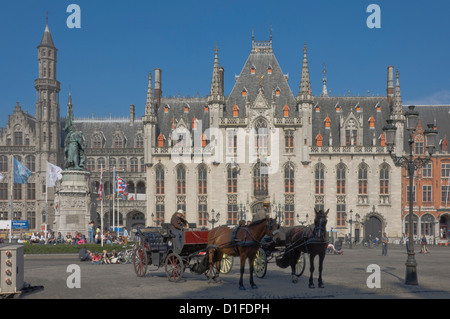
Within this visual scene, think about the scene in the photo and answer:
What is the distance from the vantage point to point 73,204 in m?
40.0

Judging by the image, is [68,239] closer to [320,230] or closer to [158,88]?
[320,230]

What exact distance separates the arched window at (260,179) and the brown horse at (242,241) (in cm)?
4373

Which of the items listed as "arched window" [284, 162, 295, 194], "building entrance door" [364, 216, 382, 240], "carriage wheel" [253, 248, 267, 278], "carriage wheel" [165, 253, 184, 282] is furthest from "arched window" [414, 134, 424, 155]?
"carriage wheel" [165, 253, 184, 282]

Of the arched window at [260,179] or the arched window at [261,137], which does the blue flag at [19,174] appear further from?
the arched window at [261,137]

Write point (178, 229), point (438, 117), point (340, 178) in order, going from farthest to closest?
point (438, 117)
point (340, 178)
point (178, 229)

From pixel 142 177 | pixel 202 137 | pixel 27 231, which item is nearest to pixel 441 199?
pixel 202 137

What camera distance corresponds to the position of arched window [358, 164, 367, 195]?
61.7 metres

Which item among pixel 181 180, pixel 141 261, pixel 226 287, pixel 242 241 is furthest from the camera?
pixel 181 180

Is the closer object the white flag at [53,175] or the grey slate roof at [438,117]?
the white flag at [53,175]

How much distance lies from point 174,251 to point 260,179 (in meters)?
43.9

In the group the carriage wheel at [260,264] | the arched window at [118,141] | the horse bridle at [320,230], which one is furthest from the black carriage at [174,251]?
the arched window at [118,141]

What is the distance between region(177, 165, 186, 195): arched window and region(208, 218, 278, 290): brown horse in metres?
44.9

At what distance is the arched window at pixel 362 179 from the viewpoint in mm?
61688

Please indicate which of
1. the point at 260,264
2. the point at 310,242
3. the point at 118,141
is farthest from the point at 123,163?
the point at 310,242
